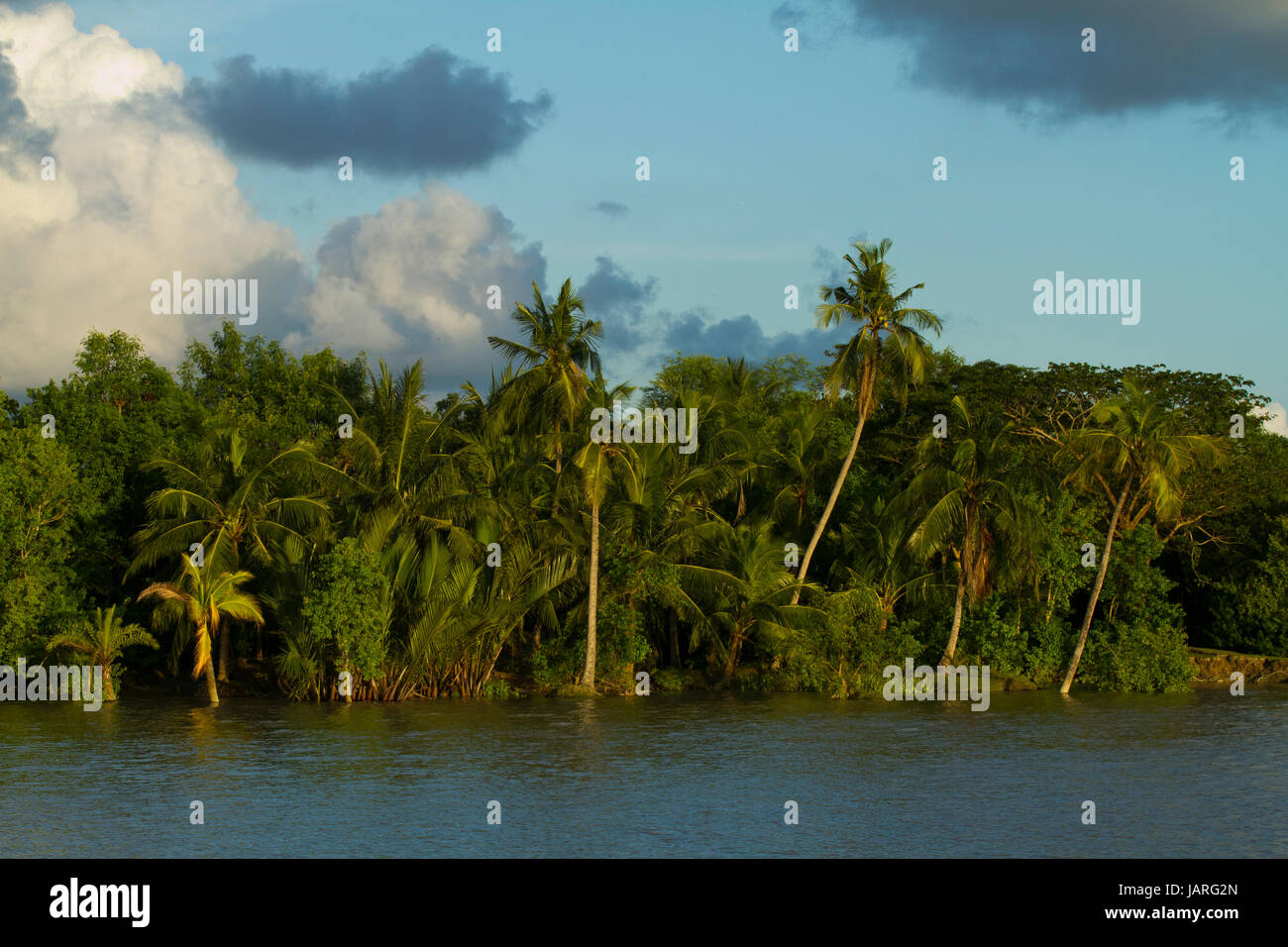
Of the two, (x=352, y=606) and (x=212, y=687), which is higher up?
(x=352, y=606)

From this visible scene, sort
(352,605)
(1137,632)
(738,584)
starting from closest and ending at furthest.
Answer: (352,605) → (738,584) → (1137,632)

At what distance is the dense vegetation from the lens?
1388 inches

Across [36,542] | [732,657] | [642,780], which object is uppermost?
[36,542]

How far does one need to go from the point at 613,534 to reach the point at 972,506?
10838 millimetres

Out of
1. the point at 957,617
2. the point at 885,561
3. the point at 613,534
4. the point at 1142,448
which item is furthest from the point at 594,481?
the point at 1142,448

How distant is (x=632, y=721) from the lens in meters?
31.2

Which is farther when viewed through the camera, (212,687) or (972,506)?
(972,506)

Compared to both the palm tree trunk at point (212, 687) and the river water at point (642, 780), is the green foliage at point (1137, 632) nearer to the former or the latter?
the river water at point (642, 780)

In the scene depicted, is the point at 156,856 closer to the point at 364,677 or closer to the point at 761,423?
the point at 364,677

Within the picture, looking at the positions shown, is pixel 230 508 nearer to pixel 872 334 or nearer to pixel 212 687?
pixel 212 687

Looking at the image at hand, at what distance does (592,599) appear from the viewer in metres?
36.4

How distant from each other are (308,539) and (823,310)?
17.4 metres
